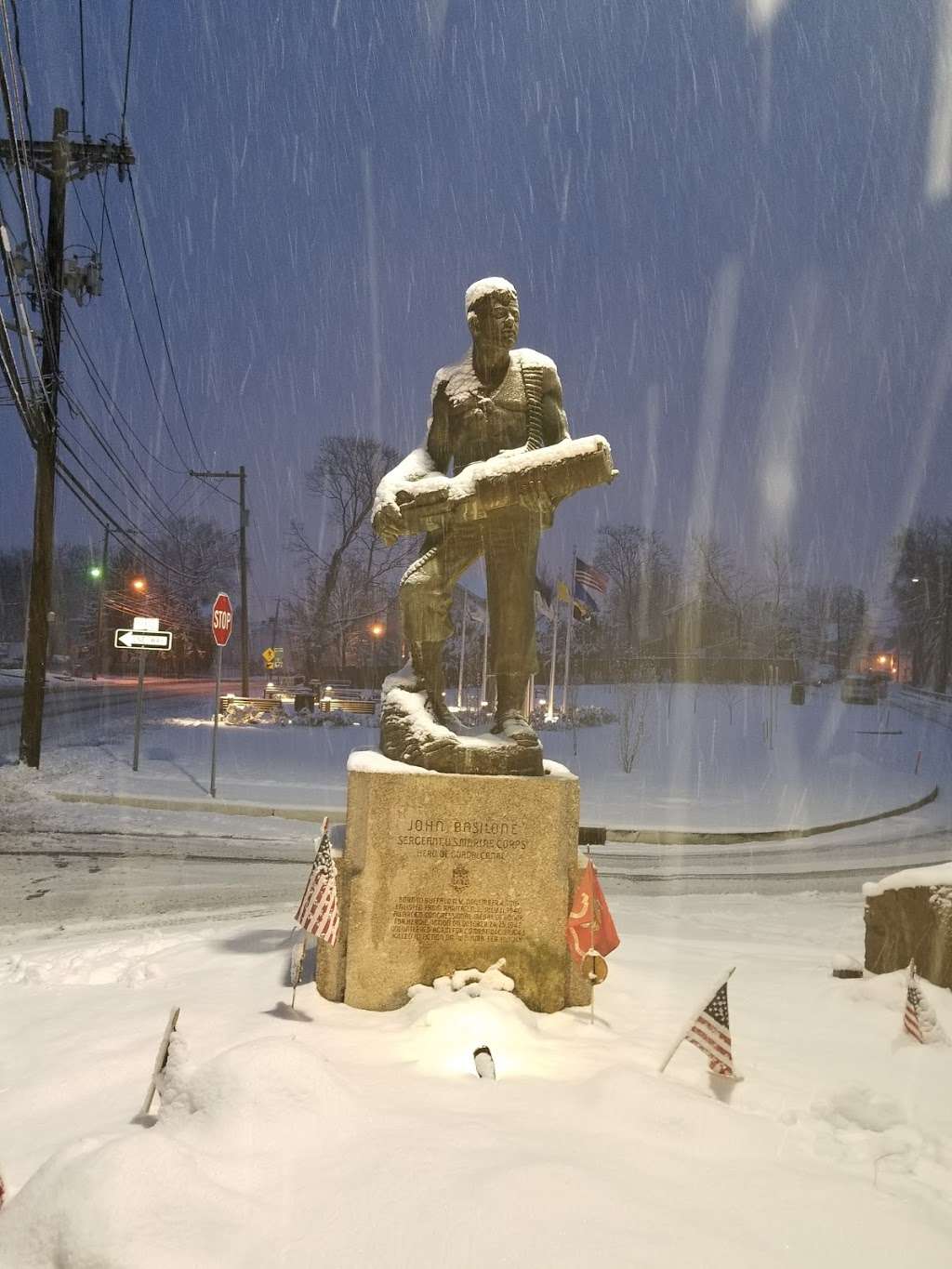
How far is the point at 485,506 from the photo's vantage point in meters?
4.87

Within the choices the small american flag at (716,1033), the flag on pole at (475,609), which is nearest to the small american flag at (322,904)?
the small american flag at (716,1033)

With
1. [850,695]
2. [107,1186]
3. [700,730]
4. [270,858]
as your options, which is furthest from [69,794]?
[850,695]

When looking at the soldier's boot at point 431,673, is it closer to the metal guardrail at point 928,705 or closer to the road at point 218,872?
the road at point 218,872

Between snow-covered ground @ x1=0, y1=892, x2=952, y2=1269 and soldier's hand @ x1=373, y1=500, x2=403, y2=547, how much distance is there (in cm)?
243

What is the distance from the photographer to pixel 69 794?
1324cm

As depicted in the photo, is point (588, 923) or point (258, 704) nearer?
point (588, 923)

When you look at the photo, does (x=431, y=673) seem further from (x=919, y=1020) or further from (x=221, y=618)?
(x=221, y=618)

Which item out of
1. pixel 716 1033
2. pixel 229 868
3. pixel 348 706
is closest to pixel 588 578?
pixel 348 706

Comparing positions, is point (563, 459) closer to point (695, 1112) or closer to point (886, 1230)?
point (695, 1112)

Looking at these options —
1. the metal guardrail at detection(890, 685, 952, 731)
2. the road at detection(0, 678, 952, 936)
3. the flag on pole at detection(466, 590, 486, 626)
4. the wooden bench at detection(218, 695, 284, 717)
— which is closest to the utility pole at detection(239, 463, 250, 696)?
the wooden bench at detection(218, 695, 284, 717)

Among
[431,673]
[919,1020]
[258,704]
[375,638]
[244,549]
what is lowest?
[258,704]

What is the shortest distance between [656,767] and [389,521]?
56.3 ft

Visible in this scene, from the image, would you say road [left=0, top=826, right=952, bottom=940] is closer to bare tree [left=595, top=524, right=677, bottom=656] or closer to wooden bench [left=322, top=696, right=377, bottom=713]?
wooden bench [left=322, top=696, right=377, bottom=713]

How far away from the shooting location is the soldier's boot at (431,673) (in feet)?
16.9
